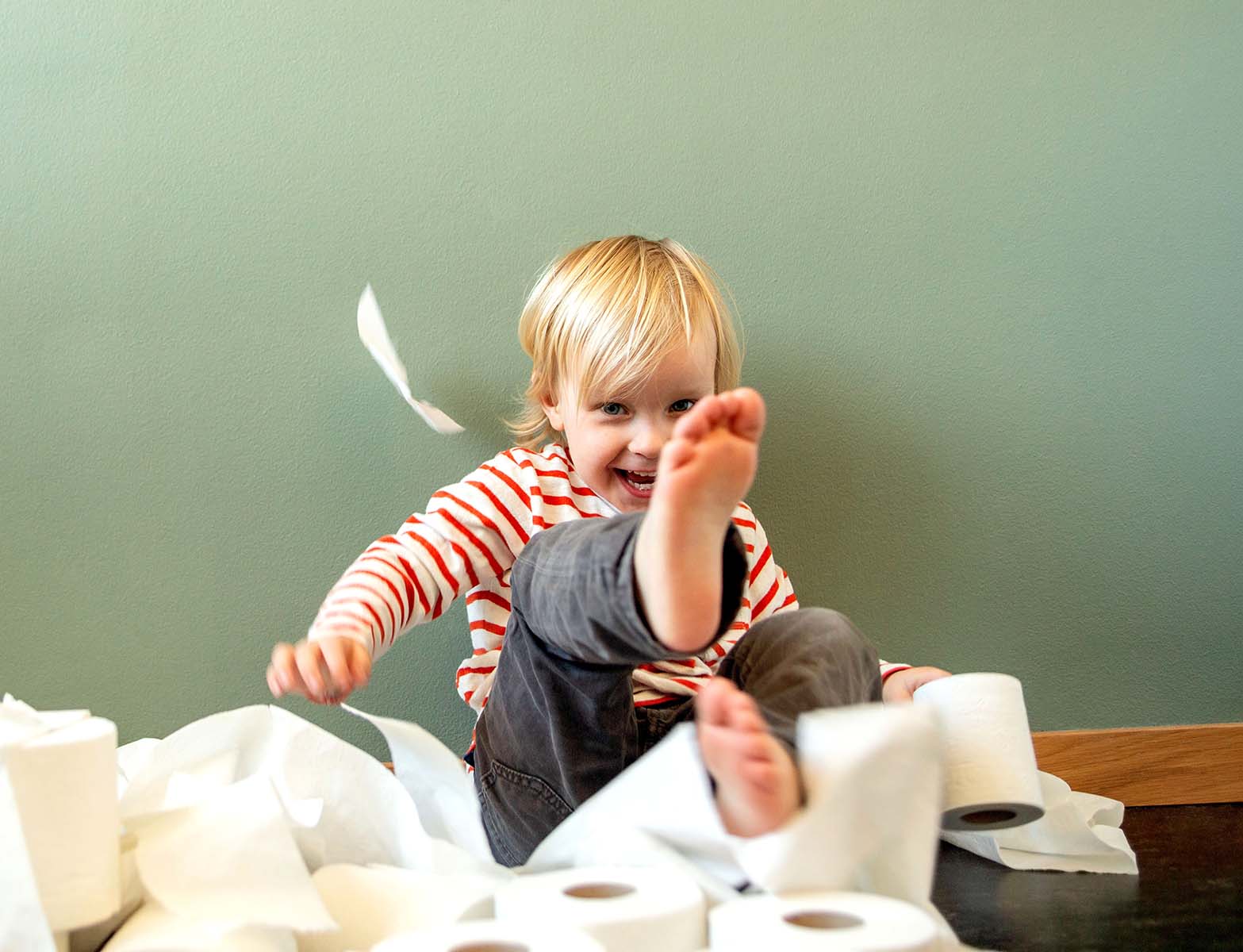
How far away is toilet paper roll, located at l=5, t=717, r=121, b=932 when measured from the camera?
58 cm

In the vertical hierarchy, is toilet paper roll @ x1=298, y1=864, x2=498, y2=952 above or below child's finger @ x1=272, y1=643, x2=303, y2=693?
below

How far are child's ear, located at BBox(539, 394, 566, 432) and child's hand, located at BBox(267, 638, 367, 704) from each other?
1.08ft

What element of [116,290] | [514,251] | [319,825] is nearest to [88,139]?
[116,290]

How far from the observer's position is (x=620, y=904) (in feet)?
1.94

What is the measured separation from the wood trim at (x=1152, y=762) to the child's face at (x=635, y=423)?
0.51m

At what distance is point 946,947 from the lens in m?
0.60

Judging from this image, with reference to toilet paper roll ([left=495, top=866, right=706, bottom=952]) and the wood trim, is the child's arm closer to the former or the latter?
toilet paper roll ([left=495, top=866, right=706, bottom=952])

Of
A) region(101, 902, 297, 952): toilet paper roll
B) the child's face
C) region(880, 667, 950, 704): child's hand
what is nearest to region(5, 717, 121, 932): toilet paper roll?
region(101, 902, 297, 952): toilet paper roll

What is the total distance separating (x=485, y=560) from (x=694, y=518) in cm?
40

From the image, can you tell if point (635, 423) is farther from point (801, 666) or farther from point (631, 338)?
point (801, 666)

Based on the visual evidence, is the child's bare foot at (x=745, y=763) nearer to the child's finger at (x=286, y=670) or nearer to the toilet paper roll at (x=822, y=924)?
the toilet paper roll at (x=822, y=924)

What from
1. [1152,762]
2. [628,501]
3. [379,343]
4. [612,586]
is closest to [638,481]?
[628,501]

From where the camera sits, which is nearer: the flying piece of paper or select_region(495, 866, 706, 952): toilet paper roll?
select_region(495, 866, 706, 952): toilet paper roll

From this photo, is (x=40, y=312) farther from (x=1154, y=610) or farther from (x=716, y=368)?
(x=1154, y=610)
